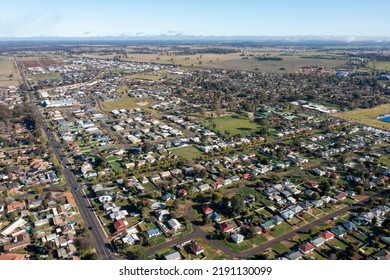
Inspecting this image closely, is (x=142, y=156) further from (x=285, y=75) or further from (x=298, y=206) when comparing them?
(x=285, y=75)

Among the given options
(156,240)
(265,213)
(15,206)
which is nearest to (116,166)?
(15,206)

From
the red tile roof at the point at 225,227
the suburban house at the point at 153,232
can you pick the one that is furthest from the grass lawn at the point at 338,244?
the suburban house at the point at 153,232

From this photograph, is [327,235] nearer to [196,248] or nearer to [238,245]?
[238,245]

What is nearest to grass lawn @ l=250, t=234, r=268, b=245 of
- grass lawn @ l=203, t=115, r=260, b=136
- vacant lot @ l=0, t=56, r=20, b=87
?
grass lawn @ l=203, t=115, r=260, b=136

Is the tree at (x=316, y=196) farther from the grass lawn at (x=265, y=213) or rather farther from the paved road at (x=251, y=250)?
the grass lawn at (x=265, y=213)

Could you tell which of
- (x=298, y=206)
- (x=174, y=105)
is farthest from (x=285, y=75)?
(x=298, y=206)

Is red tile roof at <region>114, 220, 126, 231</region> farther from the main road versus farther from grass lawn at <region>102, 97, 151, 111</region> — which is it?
grass lawn at <region>102, 97, 151, 111</region>

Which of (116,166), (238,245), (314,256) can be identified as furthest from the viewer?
(116,166)
